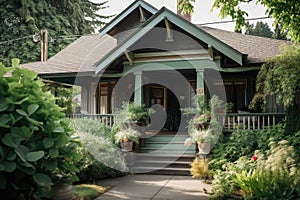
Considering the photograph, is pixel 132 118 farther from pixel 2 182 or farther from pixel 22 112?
pixel 2 182

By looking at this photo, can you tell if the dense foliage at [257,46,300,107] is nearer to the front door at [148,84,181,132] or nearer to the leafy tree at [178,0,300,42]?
the leafy tree at [178,0,300,42]

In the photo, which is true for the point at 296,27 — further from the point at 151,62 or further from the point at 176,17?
the point at 151,62

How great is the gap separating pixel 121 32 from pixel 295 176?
9.69 m

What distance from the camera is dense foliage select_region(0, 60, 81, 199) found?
296 cm

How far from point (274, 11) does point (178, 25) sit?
3.29 meters

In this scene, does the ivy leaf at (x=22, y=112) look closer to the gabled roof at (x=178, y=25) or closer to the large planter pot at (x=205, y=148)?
the large planter pot at (x=205, y=148)

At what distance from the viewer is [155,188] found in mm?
6152

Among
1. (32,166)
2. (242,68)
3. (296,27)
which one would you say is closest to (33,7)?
(242,68)

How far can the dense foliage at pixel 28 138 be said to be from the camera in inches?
116

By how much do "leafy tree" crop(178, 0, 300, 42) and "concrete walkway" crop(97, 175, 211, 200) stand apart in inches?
156

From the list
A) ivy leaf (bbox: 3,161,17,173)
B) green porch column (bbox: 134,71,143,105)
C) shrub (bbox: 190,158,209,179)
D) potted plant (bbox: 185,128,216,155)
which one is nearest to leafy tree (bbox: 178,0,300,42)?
potted plant (bbox: 185,128,216,155)

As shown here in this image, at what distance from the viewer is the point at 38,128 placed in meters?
3.23

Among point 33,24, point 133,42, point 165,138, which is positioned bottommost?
point 165,138

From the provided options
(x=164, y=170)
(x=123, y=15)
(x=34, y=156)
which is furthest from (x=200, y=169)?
(x=123, y=15)
